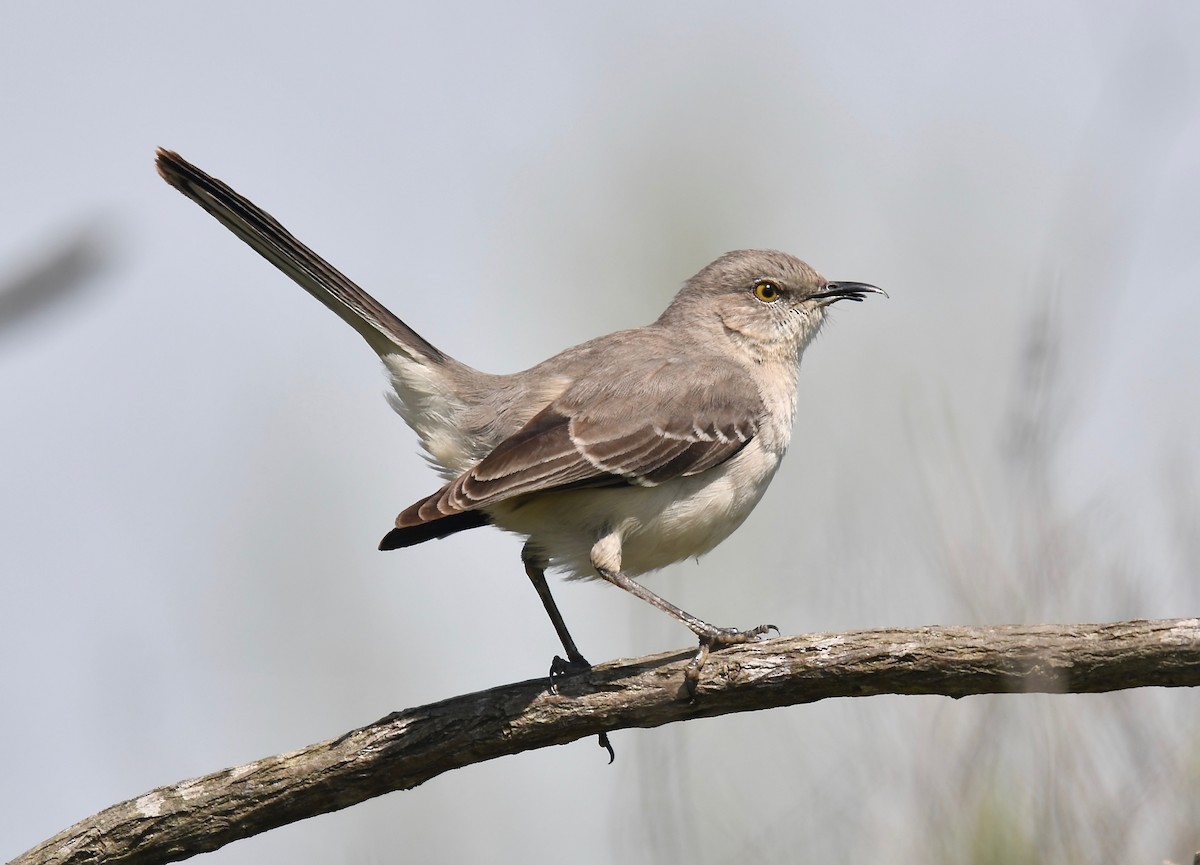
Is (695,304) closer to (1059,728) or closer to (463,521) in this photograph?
(463,521)

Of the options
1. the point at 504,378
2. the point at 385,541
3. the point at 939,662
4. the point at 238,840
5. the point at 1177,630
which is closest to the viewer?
the point at 1177,630

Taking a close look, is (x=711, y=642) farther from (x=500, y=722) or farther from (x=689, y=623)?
(x=500, y=722)

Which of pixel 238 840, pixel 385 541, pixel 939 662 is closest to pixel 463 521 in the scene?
pixel 385 541

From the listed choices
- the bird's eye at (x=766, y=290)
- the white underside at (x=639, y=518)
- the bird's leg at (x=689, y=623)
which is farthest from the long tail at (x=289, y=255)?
the bird's eye at (x=766, y=290)

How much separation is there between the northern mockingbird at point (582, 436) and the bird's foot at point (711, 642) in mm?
10

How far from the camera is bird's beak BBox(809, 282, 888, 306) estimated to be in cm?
693

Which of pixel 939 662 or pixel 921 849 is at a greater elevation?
pixel 939 662

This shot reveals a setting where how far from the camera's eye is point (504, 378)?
20.4ft

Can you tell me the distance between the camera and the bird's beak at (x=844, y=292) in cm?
693

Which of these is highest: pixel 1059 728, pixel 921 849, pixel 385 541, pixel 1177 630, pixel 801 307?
pixel 801 307

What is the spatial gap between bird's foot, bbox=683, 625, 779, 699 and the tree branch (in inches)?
1.6

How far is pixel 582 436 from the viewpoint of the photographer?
5.51 meters

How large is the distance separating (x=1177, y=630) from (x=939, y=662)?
0.73m

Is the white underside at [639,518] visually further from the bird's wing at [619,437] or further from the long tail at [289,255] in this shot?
the long tail at [289,255]
